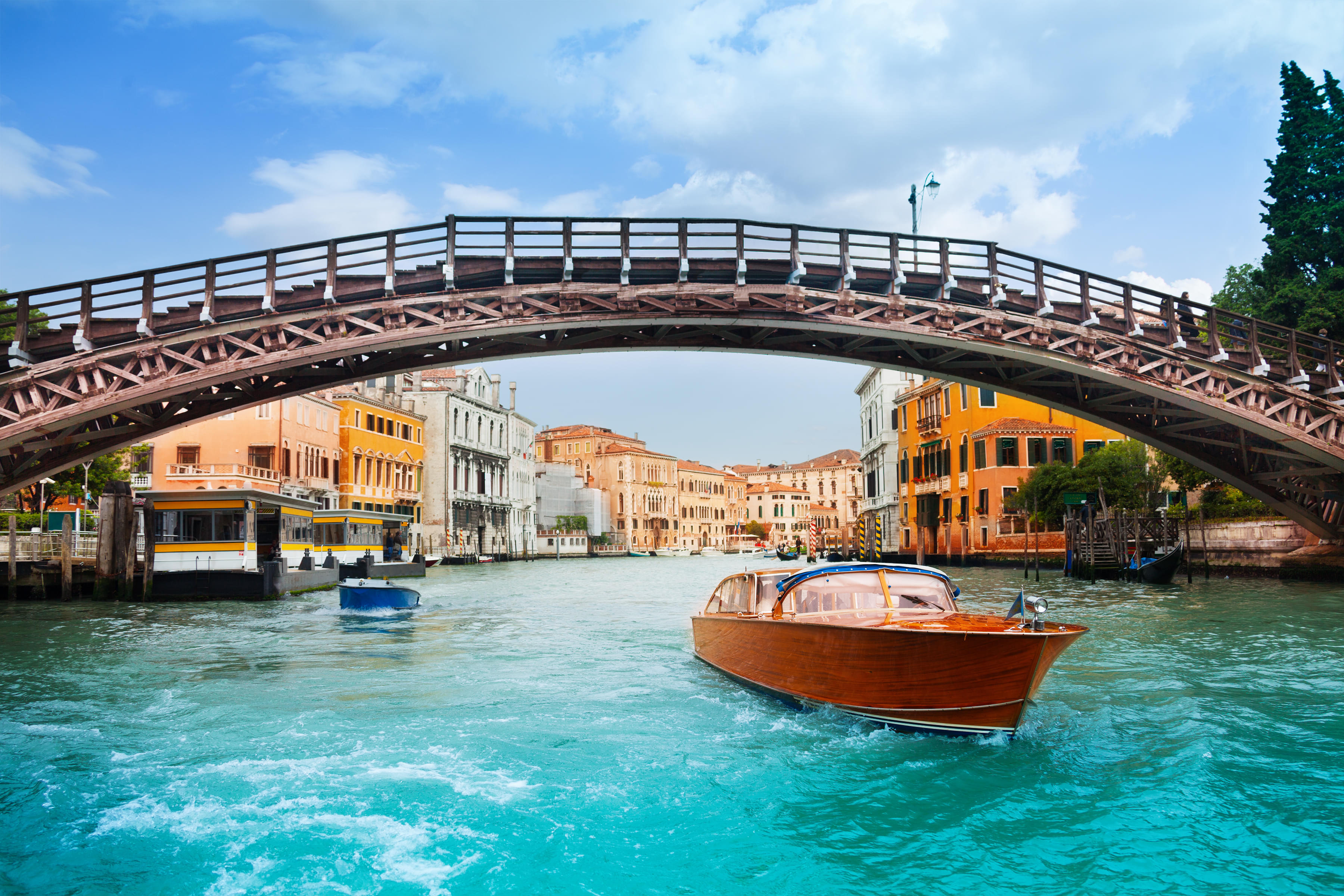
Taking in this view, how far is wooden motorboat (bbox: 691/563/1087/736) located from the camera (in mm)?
6617

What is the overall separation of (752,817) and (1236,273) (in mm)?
36821

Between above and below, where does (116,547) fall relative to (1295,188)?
below

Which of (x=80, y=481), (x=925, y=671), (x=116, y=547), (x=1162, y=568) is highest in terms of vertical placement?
(x=80, y=481)

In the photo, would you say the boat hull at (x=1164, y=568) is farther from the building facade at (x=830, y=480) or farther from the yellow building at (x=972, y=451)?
the building facade at (x=830, y=480)

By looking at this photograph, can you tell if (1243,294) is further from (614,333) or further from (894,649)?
(894,649)

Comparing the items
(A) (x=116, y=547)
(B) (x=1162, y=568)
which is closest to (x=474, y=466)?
(A) (x=116, y=547)

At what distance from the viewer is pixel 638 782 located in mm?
6285

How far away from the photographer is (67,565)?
21.4 meters

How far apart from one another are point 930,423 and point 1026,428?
22.7ft

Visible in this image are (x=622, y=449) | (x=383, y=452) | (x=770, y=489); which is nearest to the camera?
(x=383, y=452)

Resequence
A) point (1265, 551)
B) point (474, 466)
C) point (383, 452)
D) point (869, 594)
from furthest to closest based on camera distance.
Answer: point (474, 466) < point (383, 452) < point (1265, 551) < point (869, 594)

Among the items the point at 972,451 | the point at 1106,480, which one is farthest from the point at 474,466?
the point at 1106,480

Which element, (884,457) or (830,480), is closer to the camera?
(884,457)

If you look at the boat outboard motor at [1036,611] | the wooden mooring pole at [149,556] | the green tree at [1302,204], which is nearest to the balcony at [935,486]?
the green tree at [1302,204]
